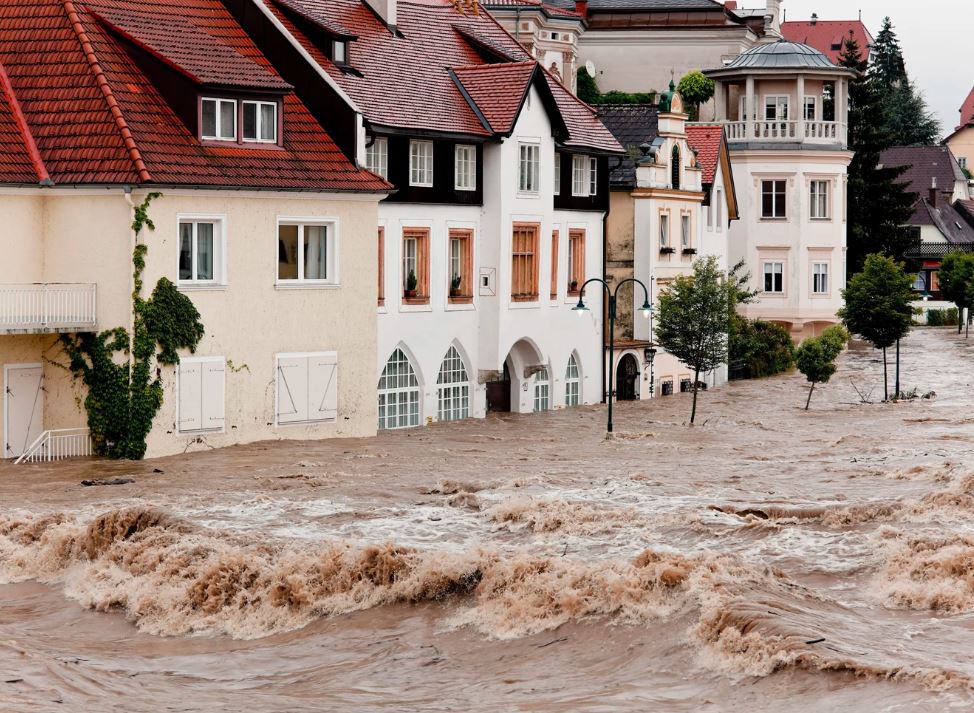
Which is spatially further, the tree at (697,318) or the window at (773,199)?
the window at (773,199)

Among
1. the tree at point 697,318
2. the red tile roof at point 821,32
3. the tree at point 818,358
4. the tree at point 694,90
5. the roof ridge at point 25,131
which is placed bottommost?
the tree at point 818,358

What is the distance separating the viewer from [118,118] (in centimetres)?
3797

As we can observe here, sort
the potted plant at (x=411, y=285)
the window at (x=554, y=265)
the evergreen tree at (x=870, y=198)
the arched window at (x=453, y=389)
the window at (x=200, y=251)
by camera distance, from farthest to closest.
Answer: the evergreen tree at (x=870, y=198) < the window at (x=554, y=265) < the arched window at (x=453, y=389) < the potted plant at (x=411, y=285) < the window at (x=200, y=251)

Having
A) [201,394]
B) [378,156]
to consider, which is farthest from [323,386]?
[378,156]

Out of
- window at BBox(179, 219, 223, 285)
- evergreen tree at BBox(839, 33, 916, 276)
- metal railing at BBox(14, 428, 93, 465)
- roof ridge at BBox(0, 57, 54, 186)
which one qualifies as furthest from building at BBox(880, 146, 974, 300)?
metal railing at BBox(14, 428, 93, 465)

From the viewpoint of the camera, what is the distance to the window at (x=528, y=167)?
49281 millimetres

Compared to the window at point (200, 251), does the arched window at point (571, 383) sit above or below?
below

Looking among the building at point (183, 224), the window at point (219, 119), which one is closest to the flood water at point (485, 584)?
the building at point (183, 224)

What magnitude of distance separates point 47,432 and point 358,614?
14227mm

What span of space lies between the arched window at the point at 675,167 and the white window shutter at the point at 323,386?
19.6 meters

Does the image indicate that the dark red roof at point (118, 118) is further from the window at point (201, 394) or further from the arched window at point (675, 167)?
the arched window at point (675, 167)

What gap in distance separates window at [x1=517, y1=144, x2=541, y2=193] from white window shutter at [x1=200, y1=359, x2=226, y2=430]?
13165mm

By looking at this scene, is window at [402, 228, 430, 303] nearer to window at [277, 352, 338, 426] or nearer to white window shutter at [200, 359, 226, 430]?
window at [277, 352, 338, 426]

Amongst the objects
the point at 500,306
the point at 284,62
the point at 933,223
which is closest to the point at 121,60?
the point at 284,62
